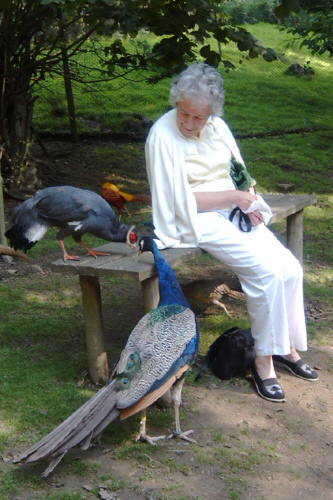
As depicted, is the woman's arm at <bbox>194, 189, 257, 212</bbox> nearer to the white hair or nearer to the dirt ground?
the white hair

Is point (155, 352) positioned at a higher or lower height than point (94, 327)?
higher

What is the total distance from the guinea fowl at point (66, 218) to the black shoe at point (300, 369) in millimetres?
1284

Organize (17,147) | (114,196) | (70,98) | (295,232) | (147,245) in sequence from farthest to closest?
(70,98)
(17,147)
(114,196)
(295,232)
(147,245)

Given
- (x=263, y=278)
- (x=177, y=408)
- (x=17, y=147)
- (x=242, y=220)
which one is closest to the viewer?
(x=177, y=408)

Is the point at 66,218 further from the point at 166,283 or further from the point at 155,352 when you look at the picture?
the point at 155,352

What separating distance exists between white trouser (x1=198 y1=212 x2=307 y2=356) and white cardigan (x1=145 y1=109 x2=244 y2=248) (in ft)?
0.35

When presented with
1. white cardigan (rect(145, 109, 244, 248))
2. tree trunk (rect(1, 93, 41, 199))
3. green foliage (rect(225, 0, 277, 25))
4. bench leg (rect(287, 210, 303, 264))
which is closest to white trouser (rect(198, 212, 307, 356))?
white cardigan (rect(145, 109, 244, 248))

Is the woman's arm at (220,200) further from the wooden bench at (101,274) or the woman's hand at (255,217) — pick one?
the wooden bench at (101,274)

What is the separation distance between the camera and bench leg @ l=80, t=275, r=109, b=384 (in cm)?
392

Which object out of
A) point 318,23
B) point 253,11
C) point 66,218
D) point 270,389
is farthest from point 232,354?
point 253,11

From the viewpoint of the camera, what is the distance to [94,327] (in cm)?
397

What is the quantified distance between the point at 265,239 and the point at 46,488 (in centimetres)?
203

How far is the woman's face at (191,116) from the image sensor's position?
4047mm

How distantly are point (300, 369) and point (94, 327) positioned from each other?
1.39 meters
